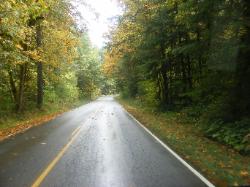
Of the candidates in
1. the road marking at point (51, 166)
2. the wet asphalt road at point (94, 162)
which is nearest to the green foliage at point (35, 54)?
the wet asphalt road at point (94, 162)

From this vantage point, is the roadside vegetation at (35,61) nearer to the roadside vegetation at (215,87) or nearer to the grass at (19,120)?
the grass at (19,120)

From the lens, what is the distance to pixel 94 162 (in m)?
10.3

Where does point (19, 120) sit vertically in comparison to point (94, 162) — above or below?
above

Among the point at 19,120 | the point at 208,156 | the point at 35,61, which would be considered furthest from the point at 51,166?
the point at 35,61

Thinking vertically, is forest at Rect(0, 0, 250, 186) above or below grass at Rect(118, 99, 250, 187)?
above

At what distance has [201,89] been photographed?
57.6ft

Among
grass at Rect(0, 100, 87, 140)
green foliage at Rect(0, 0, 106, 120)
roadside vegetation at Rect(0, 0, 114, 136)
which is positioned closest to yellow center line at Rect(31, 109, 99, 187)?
grass at Rect(0, 100, 87, 140)

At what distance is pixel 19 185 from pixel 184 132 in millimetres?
10030

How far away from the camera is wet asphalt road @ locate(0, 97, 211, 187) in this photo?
828cm

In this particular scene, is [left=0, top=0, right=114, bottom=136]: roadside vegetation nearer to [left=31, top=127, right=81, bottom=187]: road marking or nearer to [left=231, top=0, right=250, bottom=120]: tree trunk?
[left=31, top=127, right=81, bottom=187]: road marking

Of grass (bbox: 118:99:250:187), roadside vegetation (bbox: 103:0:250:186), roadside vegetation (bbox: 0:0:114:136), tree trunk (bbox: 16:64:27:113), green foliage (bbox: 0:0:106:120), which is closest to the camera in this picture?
grass (bbox: 118:99:250:187)

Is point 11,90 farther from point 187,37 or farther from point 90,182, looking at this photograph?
point 90,182

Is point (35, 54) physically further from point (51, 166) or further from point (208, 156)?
point (208, 156)

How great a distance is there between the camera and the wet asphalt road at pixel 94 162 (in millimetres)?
8281
